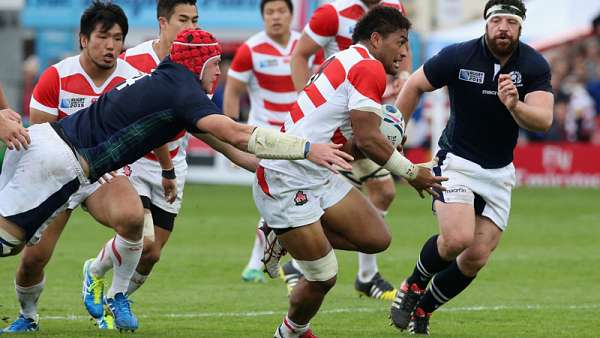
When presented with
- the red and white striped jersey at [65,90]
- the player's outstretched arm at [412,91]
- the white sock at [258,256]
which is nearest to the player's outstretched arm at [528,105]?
the player's outstretched arm at [412,91]

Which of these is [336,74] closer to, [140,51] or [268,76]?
[140,51]

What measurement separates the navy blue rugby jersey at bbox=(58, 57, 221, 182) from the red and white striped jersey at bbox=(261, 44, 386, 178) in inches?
38.1

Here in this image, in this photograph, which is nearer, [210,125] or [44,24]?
[210,125]

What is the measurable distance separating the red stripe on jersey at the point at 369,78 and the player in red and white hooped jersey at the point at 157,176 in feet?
6.24

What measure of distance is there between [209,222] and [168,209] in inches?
336

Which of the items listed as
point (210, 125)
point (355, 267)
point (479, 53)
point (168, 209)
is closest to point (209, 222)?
point (355, 267)

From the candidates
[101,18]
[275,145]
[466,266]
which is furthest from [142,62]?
[466,266]

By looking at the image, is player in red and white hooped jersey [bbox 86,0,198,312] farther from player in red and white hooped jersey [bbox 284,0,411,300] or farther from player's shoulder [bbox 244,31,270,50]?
player's shoulder [bbox 244,31,270,50]

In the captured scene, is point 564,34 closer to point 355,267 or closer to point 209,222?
point 209,222

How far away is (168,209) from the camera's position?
10.2 metres

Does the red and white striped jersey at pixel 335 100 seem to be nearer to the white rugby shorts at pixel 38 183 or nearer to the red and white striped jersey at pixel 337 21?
the white rugby shorts at pixel 38 183

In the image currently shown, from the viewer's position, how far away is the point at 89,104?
A: 364 inches

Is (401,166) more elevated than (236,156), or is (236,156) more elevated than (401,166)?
(401,166)

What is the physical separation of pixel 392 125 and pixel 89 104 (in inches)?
87.1
